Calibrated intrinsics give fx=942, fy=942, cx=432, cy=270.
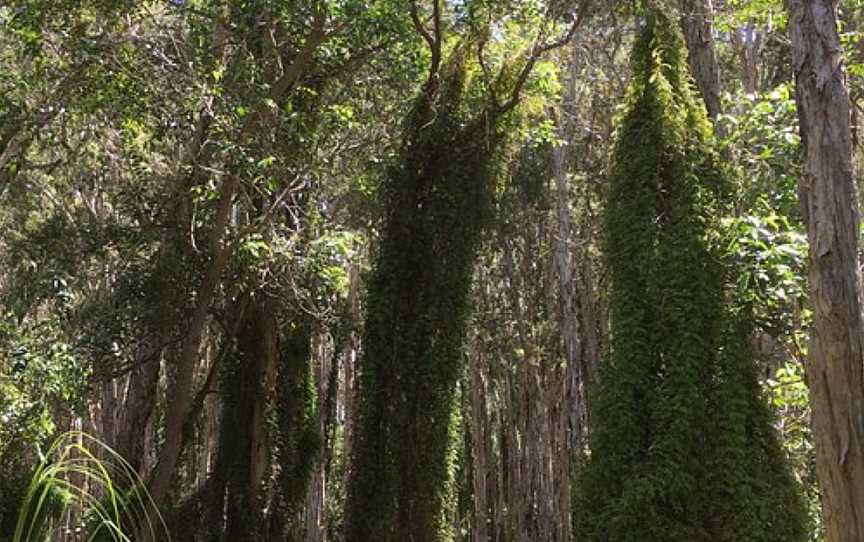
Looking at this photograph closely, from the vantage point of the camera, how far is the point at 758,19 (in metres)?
9.01

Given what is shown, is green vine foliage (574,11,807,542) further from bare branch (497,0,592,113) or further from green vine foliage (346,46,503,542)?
green vine foliage (346,46,503,542)

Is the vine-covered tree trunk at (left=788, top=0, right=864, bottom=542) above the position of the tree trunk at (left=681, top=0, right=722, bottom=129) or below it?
below

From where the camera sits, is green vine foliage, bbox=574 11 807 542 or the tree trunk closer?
green vine foliage, bbox=574 11 807 542

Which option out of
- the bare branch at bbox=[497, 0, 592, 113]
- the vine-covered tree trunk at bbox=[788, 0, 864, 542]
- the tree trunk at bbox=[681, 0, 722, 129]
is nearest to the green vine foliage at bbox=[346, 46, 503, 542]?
the bare branch at bbox=[497, 0, 592, 113]

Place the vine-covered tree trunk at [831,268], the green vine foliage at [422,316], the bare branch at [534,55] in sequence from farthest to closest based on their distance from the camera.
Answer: the bare branch at [534,55], the green vine foliage at [422,316], the vine-covered tree trunk at [831,268]

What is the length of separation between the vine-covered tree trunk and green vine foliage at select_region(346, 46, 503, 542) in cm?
479

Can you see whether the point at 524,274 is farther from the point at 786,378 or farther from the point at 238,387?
the point at 786,378

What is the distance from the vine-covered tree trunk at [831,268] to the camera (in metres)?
4.59

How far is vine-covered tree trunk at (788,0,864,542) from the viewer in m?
4.59

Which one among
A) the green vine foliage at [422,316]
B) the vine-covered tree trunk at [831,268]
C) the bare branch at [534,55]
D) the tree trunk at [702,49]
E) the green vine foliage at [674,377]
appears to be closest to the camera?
the vine-covered tree trunk at [831,268]

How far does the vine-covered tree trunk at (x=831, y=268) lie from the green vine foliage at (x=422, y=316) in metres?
4.79

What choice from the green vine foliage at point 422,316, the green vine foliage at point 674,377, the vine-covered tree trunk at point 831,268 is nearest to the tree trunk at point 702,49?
the green vine foliage at point 674,377

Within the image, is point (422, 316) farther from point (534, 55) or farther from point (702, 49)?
point (702, 49)

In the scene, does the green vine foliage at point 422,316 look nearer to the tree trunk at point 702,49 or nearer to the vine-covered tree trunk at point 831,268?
the tree trunk at point 702,49
